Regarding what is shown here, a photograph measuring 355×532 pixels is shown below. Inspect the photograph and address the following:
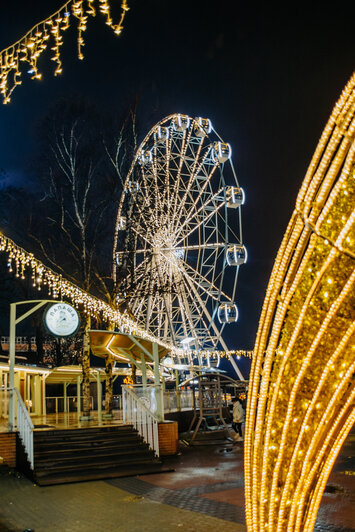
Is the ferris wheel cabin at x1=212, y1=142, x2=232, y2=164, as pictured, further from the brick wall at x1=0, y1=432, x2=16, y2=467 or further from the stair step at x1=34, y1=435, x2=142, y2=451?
the brick wall at x1=0, y1=432, x2=16, y2=467

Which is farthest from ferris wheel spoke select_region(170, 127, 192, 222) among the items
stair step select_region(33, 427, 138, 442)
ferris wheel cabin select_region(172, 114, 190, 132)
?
stair step select_region(33, 427, 138, 442)

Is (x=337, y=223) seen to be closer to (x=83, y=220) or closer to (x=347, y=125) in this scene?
Result: (x=347, y=125)

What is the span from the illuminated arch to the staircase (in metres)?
8.36

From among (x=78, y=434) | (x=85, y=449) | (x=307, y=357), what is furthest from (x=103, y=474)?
(x=307, y=357)

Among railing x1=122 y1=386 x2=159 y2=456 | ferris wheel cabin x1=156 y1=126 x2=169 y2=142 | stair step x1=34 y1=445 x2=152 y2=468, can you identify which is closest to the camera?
stair step x1=34 y1=445 x2=152 y2=468

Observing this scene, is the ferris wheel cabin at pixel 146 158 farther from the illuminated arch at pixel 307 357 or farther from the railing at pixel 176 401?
the illuminated arch at pixel 307 357

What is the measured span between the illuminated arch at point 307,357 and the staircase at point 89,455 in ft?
27.4

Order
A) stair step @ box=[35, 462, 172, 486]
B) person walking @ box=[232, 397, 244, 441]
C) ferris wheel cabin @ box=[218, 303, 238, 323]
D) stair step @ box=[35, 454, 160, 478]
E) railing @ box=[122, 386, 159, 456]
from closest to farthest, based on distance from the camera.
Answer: stair step @ box=[35, 462, 172, 486] → stair step @ box=[35, 454, 160, 478] → railing @ box=[122, 386, 159, 456] → person walking @ box=[232, 397, 244, 441] → ferris wheel cabin @ box=[218, 303, 238, 323]

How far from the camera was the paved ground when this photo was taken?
7234mm

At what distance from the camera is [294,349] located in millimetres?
3361

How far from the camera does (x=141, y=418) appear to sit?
543 inches

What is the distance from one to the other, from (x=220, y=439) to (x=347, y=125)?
1664cm

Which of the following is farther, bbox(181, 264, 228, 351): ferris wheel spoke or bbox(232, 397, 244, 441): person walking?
bbox(181, 264, 228, 351): ferris wheel spoke

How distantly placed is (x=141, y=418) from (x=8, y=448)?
11.1ft
